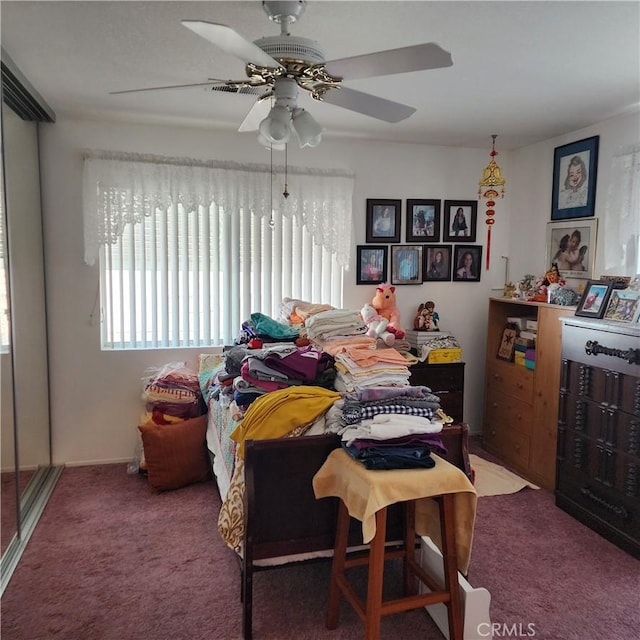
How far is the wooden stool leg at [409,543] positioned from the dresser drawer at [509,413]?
196 centimetres

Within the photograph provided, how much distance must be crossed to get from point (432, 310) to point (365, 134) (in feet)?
5.00

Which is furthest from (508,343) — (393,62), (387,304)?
(393,62)

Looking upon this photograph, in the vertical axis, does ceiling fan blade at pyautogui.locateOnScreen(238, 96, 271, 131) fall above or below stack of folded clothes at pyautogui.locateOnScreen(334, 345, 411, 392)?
above

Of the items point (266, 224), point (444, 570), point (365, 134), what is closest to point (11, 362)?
point (266, 224)

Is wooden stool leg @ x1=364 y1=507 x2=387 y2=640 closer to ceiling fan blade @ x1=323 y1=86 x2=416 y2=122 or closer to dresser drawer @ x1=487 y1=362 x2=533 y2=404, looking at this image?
ceiling fan blade @ x1=323 y1=86 x2=416 y2=122

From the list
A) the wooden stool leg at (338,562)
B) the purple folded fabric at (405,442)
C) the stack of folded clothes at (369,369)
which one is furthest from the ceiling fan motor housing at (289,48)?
the wooden stool leg at (338,562)

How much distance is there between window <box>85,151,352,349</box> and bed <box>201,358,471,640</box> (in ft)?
6.91

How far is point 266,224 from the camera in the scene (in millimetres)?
4172

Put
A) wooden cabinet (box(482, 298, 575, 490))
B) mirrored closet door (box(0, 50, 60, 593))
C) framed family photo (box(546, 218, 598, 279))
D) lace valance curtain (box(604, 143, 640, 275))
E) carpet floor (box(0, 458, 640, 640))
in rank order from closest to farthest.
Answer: carpet floor (box(0, 458, 640, 640))
mirrored closet door (box(0, 50, 60, 593))
lace valance curtain (box(604, 143, 640, 275))
wooden cabinet (box(482, 298, 575, 490))
framed family photo (box(546, 218, 598, 279))

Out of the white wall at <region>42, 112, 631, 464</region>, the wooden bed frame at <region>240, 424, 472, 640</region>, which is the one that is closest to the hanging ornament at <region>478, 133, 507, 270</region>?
the white wall at <region>42, 112, 631, 464</region>

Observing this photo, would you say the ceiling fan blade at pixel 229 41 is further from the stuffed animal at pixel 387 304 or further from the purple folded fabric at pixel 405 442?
the stuffed animal at pixel 387 304

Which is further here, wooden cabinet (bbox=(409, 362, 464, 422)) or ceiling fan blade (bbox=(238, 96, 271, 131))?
wooden cabinet (bbox=(409, 362, 464, 422))

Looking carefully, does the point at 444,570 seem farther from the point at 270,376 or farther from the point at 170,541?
the point at 170,541

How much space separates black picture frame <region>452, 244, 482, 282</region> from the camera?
4627 millimetres
